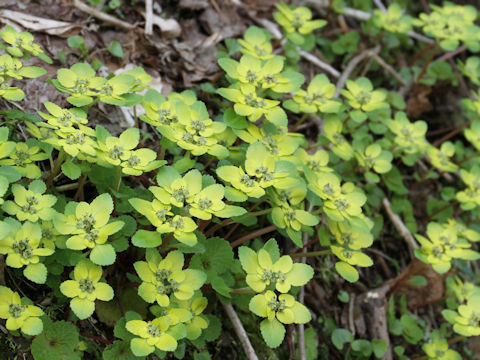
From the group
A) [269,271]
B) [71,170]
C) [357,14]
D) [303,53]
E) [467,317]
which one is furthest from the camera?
[357,14]

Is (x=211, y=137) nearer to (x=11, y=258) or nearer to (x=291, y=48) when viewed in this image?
(x=11, y=258)

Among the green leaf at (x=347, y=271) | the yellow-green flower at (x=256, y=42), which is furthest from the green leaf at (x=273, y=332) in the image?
the yellow-green flower at (x=256, y=42)

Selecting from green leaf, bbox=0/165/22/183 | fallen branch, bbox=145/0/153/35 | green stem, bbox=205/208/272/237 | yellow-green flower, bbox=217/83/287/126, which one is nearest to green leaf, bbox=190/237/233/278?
green stem, bbox=205/208/272/237

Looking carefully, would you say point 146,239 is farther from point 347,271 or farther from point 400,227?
point 400,227

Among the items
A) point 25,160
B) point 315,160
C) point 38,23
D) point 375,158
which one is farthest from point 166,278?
point 38,23

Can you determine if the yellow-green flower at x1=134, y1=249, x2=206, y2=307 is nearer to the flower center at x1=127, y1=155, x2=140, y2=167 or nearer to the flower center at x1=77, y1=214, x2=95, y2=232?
the flower center at x1=77, y1=214, x2=95, y2=232
